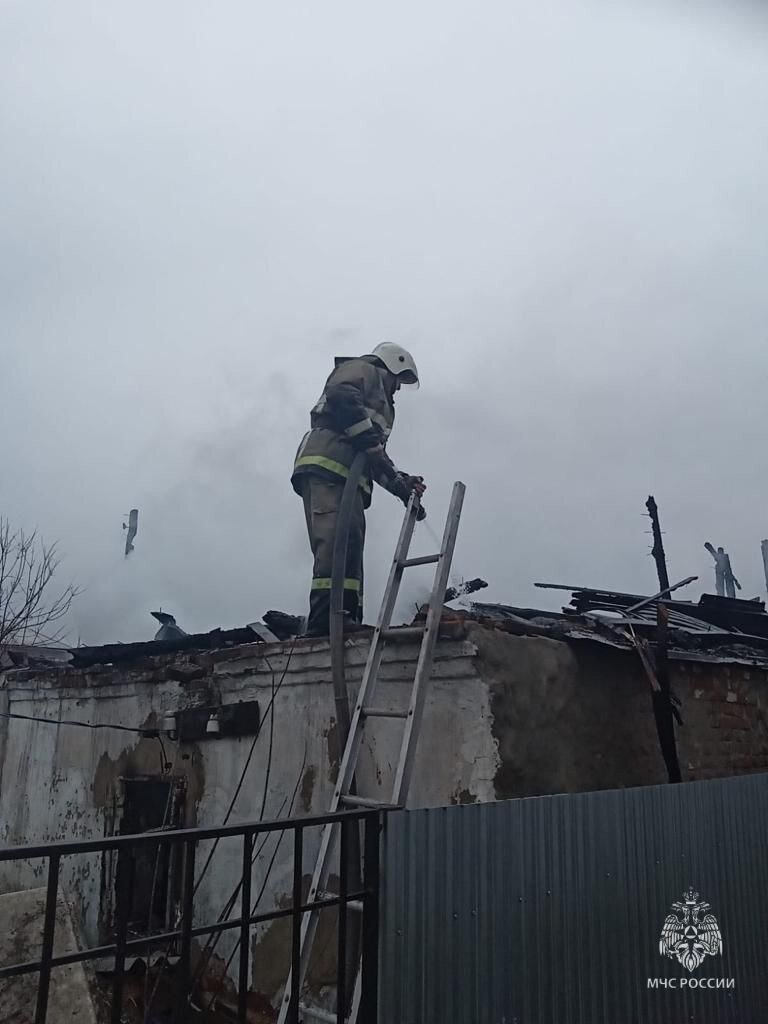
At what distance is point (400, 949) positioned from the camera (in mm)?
3045

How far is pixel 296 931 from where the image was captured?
276 cm

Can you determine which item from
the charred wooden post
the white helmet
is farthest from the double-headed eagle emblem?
the charred wooden post

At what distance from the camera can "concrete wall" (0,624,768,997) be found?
14.9ft

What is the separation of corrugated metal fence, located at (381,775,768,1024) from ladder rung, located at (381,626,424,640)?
1.10m

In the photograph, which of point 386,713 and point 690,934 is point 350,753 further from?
point 690,934

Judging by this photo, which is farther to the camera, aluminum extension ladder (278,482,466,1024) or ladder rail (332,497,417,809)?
ladder rail (332,497,417,809)

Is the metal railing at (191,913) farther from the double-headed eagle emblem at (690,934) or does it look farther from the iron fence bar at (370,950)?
the double-headed eagle emblem at (690,934)

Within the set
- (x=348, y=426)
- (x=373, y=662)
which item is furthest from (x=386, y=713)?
(x=348, y=426)

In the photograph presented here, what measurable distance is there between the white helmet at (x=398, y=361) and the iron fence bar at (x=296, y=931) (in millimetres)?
4194

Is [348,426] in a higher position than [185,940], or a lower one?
higher

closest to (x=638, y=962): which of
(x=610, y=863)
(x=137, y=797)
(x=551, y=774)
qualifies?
(x=610, y=863)

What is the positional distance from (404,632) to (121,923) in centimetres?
235

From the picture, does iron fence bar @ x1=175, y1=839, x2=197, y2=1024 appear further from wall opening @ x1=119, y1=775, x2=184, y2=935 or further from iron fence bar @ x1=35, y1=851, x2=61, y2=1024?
wall opening @ x1=119, y1=775, x2=184, y2=935

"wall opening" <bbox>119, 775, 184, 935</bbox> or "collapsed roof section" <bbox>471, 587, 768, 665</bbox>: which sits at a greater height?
"collapsed roof section" <bbox>471, 587, 768, 665</bbox>
